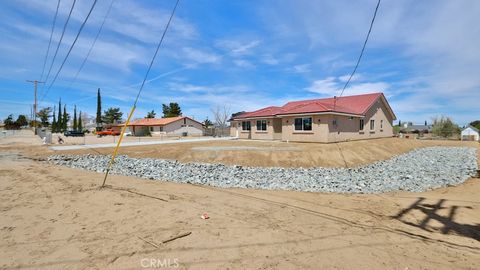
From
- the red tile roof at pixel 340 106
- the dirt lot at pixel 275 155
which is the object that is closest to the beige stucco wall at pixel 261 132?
the red tile roof at pixel 340 106

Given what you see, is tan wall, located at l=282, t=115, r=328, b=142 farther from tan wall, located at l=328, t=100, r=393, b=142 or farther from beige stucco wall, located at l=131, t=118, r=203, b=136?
beige stucco wall, located at l=131, t=118, r=203, b=136

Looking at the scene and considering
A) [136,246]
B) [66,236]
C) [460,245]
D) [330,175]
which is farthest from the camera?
[330,175]

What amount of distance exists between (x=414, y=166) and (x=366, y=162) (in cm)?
348

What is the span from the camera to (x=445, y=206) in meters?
8.15

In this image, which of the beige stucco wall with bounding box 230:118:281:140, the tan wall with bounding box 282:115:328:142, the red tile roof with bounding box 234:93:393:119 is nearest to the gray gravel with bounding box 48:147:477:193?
the tan wall with bounding box 282:115:328:142

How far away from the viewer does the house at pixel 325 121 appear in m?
21.8

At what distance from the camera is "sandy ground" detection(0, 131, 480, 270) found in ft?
13.9

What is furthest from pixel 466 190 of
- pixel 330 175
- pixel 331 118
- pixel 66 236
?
pixel 66 236

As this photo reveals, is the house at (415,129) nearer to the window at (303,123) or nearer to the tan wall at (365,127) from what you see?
the tan wall at (365,127)

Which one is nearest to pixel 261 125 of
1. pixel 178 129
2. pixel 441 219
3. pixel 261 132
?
pixel 261 132

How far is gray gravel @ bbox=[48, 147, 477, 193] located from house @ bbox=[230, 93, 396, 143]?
565 centimetres

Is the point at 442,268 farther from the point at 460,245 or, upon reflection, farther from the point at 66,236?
the point at 66,236

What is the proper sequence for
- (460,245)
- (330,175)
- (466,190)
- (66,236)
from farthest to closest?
1. (330,175)
2. (466,190)
3. (460,245)
4. (66,236)

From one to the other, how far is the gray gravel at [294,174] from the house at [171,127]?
30.4 meters
